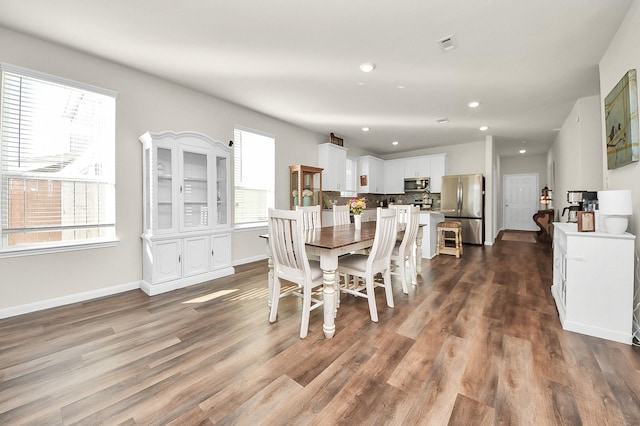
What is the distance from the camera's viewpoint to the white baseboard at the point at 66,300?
8.37 ft

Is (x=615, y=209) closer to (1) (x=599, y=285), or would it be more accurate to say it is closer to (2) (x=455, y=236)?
(1) (x=599, y=285)

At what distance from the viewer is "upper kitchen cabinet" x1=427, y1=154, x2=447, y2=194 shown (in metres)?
7.18

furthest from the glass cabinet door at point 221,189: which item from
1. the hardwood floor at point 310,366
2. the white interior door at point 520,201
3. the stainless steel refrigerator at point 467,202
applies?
the white interior door at point 520,201

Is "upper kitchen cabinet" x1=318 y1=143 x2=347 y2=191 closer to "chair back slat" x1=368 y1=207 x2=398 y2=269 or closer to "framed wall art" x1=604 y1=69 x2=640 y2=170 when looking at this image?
"chair back slat" x1=368 y1=207 x2=398 y2=269

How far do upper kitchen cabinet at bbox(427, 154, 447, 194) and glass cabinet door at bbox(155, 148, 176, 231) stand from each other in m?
6.32

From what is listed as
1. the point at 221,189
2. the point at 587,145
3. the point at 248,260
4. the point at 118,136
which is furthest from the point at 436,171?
the point at 118,136

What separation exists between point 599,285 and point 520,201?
29.4ft

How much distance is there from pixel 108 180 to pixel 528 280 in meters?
5.50

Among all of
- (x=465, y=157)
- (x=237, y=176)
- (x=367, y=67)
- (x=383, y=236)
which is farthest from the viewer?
(x=465, y=157)

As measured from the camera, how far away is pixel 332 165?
245 inches

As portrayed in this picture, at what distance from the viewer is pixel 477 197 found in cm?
640

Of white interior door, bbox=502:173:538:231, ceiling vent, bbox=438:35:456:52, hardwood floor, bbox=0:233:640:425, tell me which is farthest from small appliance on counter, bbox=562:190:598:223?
white interior door, bbox=502:173:538:231

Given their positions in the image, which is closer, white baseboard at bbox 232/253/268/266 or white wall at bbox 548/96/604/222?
white wall at bbox 548/96/604/222

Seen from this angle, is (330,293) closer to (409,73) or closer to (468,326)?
(468,326)
